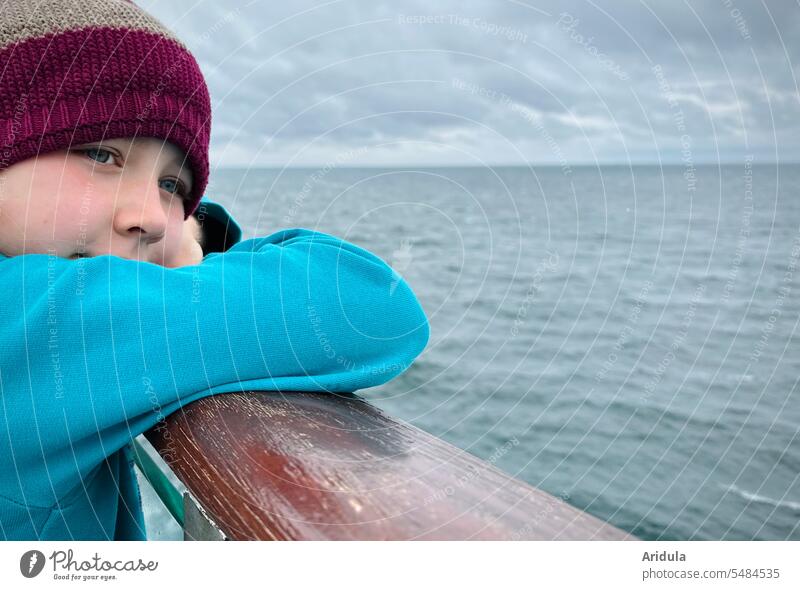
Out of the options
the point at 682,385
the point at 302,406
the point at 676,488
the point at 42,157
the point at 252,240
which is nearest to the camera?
the point at 302,406

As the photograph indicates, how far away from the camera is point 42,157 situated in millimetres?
891

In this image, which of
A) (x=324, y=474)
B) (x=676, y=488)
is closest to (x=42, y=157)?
(x=324, y=474)

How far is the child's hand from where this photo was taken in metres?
1.11

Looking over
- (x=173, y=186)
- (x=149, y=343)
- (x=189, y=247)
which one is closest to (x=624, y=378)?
(x=189, y=247)

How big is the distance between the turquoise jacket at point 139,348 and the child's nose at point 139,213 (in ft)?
0.29

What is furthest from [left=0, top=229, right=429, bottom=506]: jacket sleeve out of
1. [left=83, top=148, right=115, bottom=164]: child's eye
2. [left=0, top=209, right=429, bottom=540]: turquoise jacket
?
[left=83, top=148, right=115, bottom=164]: child's eye

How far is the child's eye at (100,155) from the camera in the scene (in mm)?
911

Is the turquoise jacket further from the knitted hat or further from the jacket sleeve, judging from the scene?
the knitted hat

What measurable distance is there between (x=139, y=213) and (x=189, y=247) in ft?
0.95

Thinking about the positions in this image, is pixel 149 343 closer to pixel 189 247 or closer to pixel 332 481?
pixel 332 481

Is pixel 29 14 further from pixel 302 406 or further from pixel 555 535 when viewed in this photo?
pixel 555 535

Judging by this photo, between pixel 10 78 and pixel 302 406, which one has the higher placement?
pixel 10 78

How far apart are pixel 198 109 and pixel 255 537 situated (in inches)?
29.9

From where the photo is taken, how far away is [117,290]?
742 mm
